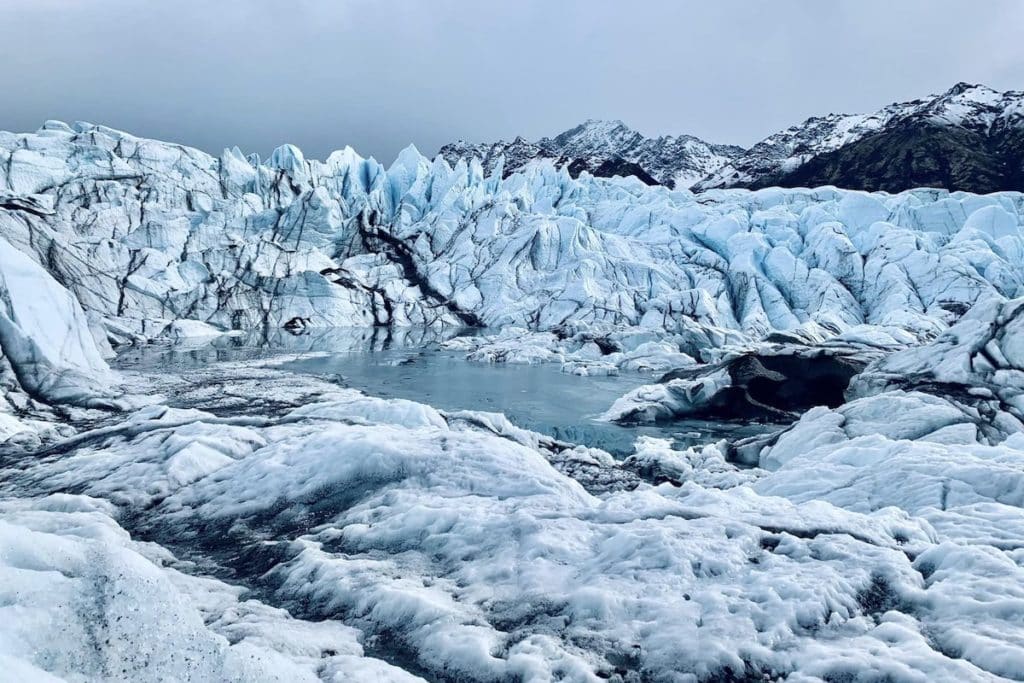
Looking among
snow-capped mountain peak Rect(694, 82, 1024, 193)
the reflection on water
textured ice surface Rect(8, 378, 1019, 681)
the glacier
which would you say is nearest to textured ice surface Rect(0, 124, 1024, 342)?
the reflection on water

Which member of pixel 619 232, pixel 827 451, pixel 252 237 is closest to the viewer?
pixel 827 451

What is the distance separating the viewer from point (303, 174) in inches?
2307

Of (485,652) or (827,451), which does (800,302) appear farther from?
(485,652)

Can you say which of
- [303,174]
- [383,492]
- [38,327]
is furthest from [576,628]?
[303,174]

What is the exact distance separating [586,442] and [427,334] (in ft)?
84.4

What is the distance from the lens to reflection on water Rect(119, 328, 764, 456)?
53.2 feet

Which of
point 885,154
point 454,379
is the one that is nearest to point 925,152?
point 885,154

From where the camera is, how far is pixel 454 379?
23.6 meters

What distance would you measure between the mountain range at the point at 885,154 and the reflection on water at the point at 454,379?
53.3m

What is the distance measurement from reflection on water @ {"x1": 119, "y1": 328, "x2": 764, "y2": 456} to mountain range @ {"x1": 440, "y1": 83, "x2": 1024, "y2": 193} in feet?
175

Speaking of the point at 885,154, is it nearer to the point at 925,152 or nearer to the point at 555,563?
the point at 925,152

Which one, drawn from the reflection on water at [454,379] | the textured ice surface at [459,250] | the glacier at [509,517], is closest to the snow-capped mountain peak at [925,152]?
the textured ice surface at [459,250]

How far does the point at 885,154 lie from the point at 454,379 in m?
74.6

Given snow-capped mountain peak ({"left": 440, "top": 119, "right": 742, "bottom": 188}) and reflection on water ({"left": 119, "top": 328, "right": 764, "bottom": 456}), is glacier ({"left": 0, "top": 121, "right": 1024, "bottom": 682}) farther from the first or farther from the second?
snow-capped mountain peak ({"left": 440, "top": 119, "right": 742, "bottom": 188})
